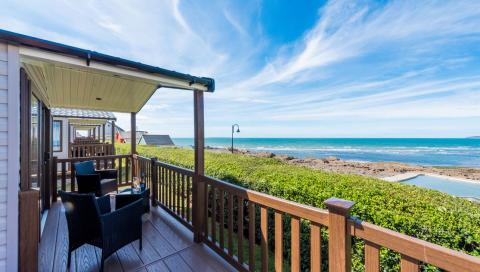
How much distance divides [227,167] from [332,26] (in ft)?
13.6

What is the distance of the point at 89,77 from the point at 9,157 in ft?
6.43

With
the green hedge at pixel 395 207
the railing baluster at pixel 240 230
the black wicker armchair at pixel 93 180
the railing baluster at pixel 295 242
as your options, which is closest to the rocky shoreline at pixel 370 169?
the black wicker armchair at pixel 93 180

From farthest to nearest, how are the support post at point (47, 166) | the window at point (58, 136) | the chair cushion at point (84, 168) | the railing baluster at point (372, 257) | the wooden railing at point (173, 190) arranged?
the window at point (58, 136) → the chair cushion at point (84, 168) → the support post at point (47, 166) → the wooden railing at point (173, 190) → the railing baluster at point (372, 257)

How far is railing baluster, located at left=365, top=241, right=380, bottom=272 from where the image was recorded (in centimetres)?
118

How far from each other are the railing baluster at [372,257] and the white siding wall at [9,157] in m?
2.56

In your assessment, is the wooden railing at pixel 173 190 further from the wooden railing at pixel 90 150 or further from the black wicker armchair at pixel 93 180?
the wooden railing at pixel 90 150

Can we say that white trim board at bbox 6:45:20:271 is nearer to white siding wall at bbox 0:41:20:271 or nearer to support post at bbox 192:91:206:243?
white siding wall at bbox 0:41:20:271

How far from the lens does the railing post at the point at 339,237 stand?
129 cm

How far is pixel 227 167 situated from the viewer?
4.28 meters

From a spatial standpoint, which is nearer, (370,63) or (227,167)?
(227,167)

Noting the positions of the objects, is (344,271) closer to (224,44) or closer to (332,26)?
(332,26)

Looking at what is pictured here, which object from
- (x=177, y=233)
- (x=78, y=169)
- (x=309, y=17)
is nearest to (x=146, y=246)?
(x=177, y=233)

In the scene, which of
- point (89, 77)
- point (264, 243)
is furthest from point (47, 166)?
point (264, 243)

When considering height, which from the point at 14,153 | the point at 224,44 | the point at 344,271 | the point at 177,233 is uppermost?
the point at 224,44
